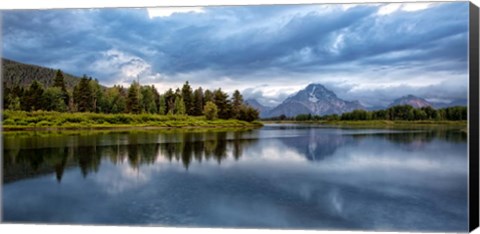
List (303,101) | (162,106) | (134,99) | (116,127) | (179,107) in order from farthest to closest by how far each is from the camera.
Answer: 1. (116,127)
2. (134,99)
3. (179,107)
4. (162,106)
5. (303,101)

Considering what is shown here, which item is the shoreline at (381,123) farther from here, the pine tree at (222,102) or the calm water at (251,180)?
the pine tree at (222,102)

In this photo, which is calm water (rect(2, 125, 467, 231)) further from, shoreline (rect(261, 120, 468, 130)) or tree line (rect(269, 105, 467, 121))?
tree line (rect(269, 105, 467, 121))

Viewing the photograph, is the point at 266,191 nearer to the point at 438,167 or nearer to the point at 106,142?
the point at 438,167

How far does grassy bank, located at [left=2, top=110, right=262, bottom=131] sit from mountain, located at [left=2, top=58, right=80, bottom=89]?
76cm

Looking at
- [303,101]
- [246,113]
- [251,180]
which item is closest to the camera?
[251,180]

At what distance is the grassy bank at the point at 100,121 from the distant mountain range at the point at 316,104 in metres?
0.74

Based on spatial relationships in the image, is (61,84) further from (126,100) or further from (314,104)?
(314,104)

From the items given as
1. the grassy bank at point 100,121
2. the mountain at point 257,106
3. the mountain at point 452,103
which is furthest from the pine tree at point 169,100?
the mountain at point 452,103

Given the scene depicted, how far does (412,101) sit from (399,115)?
2.24 feet

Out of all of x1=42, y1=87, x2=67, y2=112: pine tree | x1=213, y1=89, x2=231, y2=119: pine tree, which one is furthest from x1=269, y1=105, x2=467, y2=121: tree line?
x1=42, y1=87, x2=67, y2=112: pine tree

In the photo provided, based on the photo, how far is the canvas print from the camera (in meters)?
Answer: 7.32

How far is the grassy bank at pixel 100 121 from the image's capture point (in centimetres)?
1020

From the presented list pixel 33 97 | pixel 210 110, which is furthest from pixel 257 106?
pixel 33 97

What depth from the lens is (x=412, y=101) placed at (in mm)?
8336
